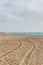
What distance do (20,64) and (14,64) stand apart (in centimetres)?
47

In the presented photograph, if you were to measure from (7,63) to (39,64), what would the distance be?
2553mm

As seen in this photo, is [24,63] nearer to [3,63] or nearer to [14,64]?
[14,64]

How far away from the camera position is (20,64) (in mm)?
13320

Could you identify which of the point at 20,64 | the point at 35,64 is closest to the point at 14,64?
the point at 20,64

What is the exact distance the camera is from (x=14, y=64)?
44.0 feet

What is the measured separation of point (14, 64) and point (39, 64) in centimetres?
202

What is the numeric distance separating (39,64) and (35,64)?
0.33 metres

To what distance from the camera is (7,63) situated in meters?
13.6

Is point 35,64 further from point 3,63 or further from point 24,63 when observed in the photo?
point 3,63

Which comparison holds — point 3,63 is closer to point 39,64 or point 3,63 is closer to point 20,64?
point 20,64

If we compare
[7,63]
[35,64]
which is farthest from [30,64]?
[7,63]

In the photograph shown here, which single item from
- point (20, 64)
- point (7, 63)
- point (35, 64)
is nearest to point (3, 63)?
point (7, 63)

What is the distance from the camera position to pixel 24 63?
13.5 meters

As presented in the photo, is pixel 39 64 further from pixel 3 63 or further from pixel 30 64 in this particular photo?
pixel 3 63
